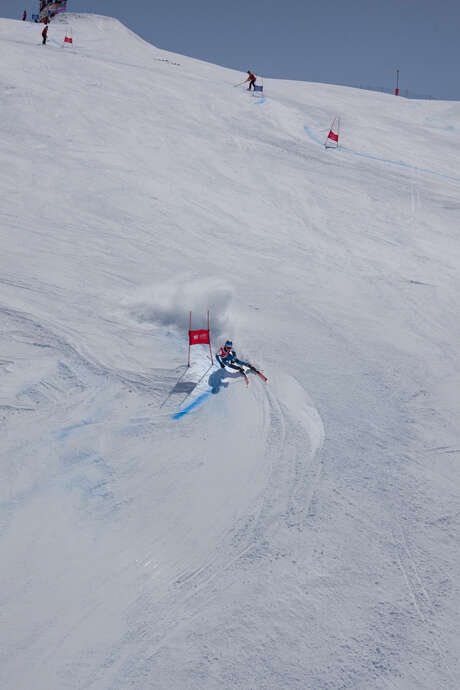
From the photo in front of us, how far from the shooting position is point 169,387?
6.31 meters

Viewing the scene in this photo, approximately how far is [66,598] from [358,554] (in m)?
2.71

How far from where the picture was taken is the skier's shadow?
21.1 feet

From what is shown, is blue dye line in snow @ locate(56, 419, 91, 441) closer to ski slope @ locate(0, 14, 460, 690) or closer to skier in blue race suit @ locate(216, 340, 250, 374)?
ski slope @ locate(0, 14, 460, 690)

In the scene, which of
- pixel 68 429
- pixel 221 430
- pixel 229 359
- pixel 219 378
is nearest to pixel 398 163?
pixel 229 359

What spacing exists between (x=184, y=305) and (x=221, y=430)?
2.79 m

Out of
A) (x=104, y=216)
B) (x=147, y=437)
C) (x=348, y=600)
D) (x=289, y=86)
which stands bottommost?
(x=348, y=600)

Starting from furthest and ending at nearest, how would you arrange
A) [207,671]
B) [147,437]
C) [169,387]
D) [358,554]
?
1. [169,387]
2. [147,437]
3. [358,554]
4. [207,671]

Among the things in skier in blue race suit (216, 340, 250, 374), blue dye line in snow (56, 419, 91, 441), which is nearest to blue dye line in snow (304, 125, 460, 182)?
skier in blue race suit (216, 340, 250, 374)

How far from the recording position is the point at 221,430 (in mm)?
5766

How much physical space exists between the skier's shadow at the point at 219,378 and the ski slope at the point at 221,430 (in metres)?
0.04

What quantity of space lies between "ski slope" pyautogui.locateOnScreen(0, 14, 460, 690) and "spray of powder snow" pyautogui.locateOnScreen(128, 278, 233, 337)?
0.05 meters

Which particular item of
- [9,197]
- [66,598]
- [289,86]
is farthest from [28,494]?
[289,86]

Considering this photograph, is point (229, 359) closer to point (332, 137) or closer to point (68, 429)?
point (68, 429)

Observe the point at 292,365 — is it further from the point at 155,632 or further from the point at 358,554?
the point at 155,632
